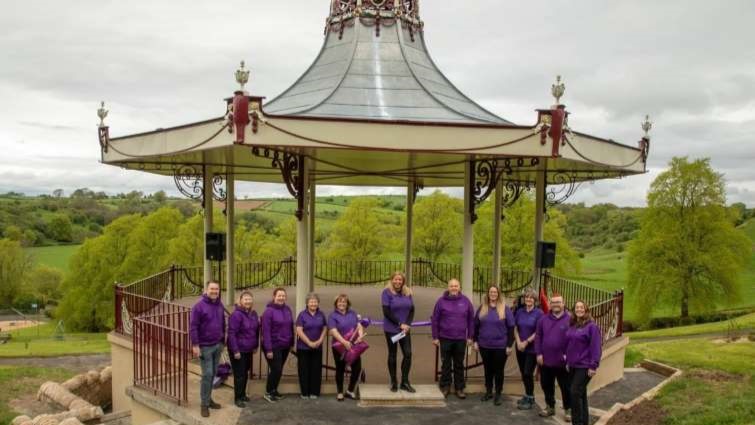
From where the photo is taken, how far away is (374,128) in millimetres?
8016

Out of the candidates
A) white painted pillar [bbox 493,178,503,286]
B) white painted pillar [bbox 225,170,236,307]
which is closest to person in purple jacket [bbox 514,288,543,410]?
white painted pillar [bbox 493,178,503,286]

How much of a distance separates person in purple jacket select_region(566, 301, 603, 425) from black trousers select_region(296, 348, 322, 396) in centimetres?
325

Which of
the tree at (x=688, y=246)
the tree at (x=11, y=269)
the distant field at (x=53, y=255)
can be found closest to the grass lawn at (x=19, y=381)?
the tree at (x=688, y=246)

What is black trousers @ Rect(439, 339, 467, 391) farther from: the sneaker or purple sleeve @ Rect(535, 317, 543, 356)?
the sneaker

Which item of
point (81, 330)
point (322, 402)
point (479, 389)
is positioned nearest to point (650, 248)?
point (479, 389)

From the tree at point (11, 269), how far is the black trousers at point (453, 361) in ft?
173

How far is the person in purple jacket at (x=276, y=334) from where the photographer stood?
718 cm

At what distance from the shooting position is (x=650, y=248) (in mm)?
27156

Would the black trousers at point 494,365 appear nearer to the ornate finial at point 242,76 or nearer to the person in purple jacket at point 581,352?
the person in purple jacket at point 581,352

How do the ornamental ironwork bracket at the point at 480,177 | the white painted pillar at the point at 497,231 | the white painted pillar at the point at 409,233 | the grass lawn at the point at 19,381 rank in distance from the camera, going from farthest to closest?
1. the white painted pillar at the point at 409,233
2. the white painted pillar at the point at 497,231
3. the grass lawn at the point at 19,381
4. the ornamental ironwork bracket at the point at 480,177

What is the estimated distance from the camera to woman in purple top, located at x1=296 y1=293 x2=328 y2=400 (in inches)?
286

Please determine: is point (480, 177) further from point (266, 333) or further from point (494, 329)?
point (266, 333)

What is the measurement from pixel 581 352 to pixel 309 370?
3574mm

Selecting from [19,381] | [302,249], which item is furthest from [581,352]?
[19,381]
